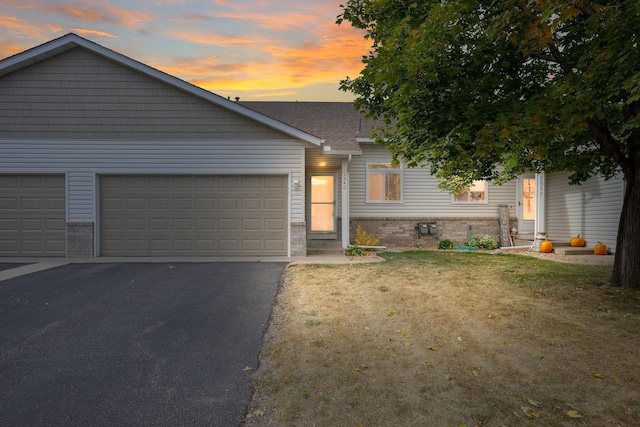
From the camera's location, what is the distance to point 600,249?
1111cm

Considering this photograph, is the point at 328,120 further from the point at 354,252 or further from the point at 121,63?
the point at 121,63

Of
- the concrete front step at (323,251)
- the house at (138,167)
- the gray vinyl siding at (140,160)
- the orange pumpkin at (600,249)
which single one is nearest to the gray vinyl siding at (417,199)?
the concrete front step at (323,251)

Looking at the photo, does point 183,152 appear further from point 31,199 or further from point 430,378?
point 430,378

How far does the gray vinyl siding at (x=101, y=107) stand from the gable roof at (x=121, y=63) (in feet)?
0.65

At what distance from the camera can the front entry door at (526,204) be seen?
14.5 m

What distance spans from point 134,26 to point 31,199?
6388mm

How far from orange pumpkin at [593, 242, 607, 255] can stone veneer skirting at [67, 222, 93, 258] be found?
49.9 feet

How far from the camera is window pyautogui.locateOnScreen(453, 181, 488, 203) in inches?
571

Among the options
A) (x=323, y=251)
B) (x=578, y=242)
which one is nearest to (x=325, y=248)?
(x=323, y=251)

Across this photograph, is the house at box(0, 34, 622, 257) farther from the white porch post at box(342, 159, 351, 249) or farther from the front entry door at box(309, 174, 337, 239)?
the front entry door at box(309, 174, 337, 239)

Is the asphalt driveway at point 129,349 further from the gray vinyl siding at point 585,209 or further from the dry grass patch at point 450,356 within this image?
the gray vinyl siding at point 585,209

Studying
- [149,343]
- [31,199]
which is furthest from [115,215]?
[149,343]

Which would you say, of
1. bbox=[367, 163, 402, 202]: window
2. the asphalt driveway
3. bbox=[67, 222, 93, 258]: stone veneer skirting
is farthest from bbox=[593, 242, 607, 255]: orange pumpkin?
bbox=[67, 222, 93, 258]: stone veneer skirting

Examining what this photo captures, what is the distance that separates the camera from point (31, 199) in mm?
11047
